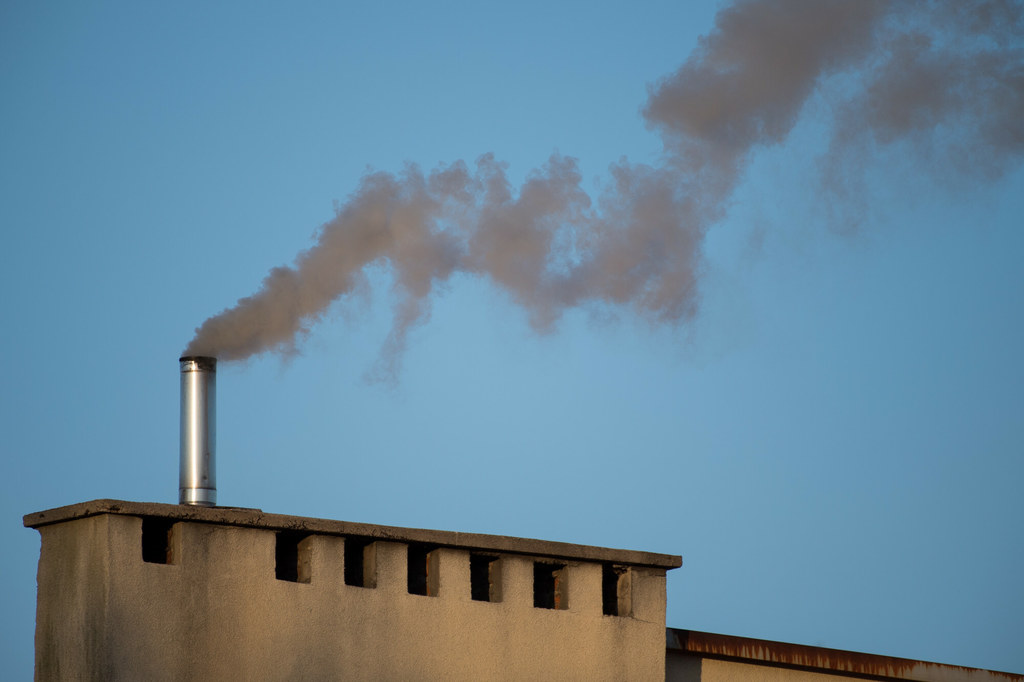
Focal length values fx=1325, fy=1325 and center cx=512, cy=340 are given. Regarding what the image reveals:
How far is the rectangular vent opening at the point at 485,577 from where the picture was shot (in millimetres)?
14320

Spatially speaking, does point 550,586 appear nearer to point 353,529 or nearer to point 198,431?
point 353,529

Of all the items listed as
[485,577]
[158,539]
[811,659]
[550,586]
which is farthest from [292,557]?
[811,659]

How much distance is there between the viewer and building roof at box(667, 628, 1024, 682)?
52.5 feet

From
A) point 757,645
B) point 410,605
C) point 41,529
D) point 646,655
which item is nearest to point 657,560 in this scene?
point 646,655

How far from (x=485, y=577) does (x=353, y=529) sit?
181cm

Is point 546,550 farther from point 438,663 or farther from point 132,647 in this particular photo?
point 132,647

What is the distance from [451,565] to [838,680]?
19.3 ft

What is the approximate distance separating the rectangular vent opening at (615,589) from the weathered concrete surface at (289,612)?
20 centimetres

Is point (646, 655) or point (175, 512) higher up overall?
point (175, 512)

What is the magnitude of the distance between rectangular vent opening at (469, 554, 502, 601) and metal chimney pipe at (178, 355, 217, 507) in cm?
304

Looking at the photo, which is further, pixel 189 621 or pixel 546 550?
pixel 546 550

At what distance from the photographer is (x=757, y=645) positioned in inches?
643

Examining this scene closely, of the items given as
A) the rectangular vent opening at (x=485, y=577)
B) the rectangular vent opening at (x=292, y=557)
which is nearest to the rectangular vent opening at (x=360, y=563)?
the rectangular vent opening at (x=292, y=557)

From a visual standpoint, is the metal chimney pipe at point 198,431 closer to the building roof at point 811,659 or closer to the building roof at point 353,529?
the building roof at point 353,529
